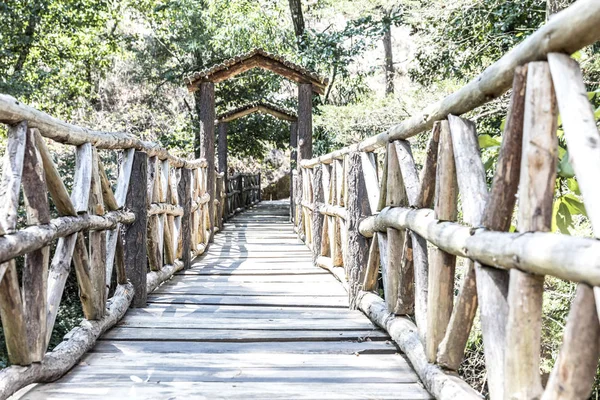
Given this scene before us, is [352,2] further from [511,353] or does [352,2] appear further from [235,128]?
[511,353]

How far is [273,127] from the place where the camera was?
15734mm

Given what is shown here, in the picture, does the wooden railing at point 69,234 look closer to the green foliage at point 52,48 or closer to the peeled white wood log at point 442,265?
the peeled white wood log at point 442,265

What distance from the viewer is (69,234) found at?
2.85 meters

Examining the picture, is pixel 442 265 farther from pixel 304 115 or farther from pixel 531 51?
pixel 304 115

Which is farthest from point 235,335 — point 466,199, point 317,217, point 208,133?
point 208,133

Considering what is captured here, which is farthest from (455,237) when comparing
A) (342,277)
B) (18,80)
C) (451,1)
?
(18,80)

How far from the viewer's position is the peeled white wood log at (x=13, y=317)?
7.14 ft

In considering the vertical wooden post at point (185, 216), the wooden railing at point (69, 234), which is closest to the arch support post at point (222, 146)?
the vertical wooden post at point (185, 216)

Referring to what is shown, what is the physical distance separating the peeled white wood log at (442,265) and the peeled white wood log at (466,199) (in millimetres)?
133

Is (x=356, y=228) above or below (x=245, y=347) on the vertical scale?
above

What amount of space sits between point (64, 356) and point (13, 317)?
54 centimetres

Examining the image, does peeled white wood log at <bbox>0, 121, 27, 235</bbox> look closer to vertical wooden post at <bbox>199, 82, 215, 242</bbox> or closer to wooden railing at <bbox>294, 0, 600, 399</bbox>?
wooden railing at <bbox>294, 0, 600, 399</bbox>

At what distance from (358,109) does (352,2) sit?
19.1 ft

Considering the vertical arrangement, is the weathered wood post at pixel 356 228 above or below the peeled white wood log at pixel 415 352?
above
